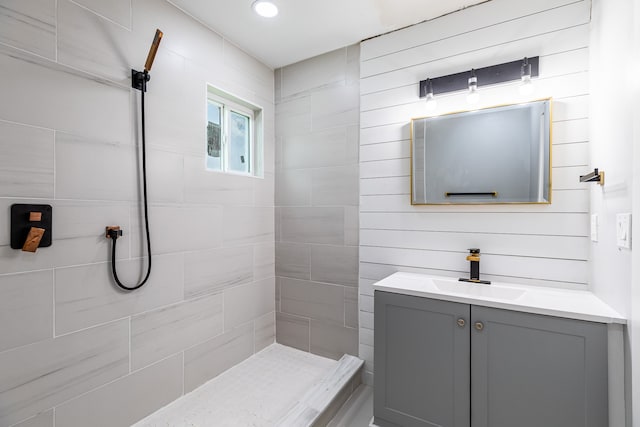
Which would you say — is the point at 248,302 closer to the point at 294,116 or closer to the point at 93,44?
the point at 294,116

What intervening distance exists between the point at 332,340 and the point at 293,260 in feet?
2.34

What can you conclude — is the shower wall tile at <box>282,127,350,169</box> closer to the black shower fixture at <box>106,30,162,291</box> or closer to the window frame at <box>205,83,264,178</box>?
the window frame at <box>205,83,264,178</box>

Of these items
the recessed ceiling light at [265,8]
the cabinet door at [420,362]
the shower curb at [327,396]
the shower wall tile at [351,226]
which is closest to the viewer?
the cabinet door at [420,362]

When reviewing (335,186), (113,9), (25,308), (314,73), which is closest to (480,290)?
(335,186)

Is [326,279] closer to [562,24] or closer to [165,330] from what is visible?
[165,330]

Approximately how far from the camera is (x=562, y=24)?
64.6 inches

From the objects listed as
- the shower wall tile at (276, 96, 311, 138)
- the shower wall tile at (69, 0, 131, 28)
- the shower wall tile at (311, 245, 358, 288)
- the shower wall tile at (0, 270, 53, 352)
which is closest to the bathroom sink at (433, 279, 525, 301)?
the shower wall tile at (311, 245, 358, 288)

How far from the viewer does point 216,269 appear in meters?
2.11

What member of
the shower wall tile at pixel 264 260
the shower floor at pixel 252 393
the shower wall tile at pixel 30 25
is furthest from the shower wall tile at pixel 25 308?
the shower wall tile at pixel 264 260

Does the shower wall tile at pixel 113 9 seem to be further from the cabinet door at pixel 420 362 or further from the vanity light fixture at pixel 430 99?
the cabinet door at pixel 420 362

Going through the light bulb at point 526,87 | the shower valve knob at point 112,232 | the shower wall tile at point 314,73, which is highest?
the shower wall tile at point 314,73

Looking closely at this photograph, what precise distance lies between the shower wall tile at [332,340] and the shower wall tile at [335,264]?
1.17 feet

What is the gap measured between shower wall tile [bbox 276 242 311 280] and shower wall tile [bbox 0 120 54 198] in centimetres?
161

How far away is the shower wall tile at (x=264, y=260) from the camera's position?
247 cm
